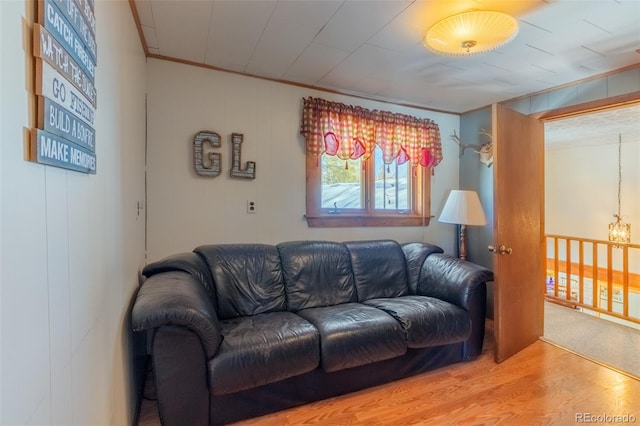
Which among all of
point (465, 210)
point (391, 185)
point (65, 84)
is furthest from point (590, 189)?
point (65, 84)

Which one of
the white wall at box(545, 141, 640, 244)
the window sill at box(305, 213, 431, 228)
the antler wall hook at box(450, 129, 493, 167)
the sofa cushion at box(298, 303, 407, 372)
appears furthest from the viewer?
the white wall at box(545, 141, 640, 244)

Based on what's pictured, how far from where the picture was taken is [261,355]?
72.2 inches

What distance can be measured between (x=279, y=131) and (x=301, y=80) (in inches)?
19.5

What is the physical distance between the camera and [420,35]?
2104 millimetres

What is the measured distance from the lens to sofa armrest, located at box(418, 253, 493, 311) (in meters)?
2.56

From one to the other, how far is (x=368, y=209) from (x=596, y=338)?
2.41 metres

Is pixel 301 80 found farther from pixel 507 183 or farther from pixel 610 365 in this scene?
pixel 610 365

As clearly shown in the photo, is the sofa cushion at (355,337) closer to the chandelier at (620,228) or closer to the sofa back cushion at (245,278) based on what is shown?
the sofa back cushion at (245,278)

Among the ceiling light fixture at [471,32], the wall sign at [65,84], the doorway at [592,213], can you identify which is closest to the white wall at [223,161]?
the ceiling light fixture at [471,32]

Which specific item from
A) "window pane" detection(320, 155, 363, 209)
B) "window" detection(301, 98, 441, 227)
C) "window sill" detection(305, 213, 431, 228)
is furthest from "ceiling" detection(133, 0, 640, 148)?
"window sill" detection(305, 213, 431, 228)

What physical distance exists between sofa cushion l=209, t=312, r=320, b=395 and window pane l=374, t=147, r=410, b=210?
182 cm

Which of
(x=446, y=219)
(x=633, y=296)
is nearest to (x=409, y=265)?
(x=446, y=219)

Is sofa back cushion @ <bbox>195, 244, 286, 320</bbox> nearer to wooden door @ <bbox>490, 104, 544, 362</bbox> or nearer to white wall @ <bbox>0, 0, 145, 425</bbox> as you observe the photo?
white wall @ <bbox>0, 0, 145, 425</bbox>

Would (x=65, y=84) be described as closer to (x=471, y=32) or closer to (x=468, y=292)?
(x=471, y=32)
